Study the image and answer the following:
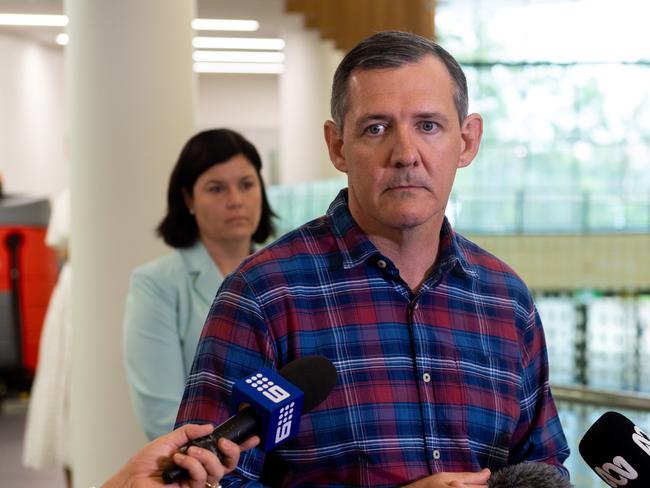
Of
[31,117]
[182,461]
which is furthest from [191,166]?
[31,117]

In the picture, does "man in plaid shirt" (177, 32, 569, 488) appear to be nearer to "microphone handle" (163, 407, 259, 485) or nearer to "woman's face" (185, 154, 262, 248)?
"microphone handle" (163, 407, 259, 485)

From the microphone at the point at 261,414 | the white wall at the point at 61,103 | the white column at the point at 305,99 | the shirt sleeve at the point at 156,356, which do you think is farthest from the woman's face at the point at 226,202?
the white column at the point at 305,99

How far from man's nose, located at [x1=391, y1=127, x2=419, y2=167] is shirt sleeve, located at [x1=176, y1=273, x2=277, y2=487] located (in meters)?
0.34

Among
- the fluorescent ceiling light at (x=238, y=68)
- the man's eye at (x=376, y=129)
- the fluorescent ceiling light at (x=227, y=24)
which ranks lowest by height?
the man's eye at (x=376, y=129)

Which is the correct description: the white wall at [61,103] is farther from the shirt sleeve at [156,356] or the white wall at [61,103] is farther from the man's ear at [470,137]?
the man's ear at [470,137]

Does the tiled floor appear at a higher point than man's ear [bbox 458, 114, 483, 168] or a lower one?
lower

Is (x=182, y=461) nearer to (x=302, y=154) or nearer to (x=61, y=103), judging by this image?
(x=302, y=154)

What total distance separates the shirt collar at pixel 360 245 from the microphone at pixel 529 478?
40 cm

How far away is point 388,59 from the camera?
1609mm

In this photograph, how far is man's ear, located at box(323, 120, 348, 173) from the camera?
1725 millimetres

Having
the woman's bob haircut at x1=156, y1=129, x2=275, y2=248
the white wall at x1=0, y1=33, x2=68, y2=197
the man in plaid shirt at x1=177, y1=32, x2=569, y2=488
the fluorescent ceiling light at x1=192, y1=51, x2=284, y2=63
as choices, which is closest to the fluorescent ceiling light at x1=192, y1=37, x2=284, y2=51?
the fluorescent ceiling light at x1=192, y1=51, x2=284, y2=63

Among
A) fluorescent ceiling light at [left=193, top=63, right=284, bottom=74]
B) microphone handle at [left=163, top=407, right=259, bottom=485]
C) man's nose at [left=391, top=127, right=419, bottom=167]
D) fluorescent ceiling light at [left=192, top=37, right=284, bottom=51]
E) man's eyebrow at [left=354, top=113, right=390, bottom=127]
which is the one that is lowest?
microphone handle at [left=163, top=407, right=259, bottom=485]

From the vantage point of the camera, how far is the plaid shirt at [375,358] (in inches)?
60.7

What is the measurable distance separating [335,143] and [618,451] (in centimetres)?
74
